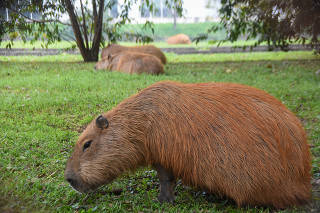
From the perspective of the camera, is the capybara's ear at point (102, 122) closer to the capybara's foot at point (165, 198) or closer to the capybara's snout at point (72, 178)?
the capybara's snout at point (72, 178)

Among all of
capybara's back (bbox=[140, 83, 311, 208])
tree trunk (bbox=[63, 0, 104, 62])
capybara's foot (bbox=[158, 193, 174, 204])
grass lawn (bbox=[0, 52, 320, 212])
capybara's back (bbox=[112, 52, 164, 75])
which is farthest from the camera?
tree trunk (bbox=[63, 0, 104, 62])

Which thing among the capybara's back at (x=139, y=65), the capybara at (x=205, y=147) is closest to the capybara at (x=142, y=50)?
the capybara's back at (x=139, y=65)

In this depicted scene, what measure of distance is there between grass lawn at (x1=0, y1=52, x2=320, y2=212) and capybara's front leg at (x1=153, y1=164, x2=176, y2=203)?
3.5 inches

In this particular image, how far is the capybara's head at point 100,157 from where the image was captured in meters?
2.84

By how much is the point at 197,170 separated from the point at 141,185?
2.68 feet

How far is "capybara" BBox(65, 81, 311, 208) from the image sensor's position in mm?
2756

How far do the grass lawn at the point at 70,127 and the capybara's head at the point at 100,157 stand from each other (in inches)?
8.5

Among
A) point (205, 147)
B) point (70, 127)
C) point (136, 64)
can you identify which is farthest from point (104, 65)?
point (205, 147)

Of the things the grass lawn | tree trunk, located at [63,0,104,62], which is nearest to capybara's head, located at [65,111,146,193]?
the grass lawn

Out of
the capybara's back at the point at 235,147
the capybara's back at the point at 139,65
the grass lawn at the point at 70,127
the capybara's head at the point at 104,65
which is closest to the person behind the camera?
the capybara's back at the point at 235,147

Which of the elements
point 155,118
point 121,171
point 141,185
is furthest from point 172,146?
point 141,185

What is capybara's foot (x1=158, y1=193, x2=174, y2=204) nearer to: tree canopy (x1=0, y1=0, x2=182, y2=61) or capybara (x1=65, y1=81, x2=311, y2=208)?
capybara (x1=65, y1=81, x2=311, y2=208)

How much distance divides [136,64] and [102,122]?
6.27 metres

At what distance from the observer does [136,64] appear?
9.05 meters
